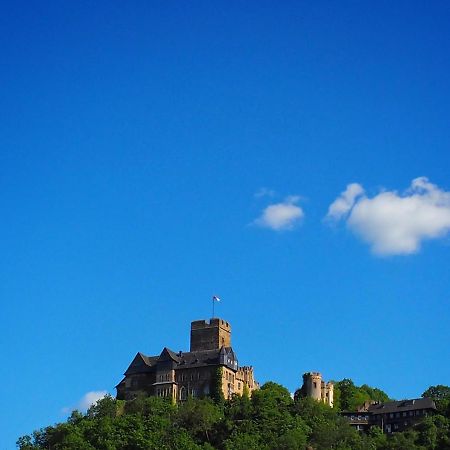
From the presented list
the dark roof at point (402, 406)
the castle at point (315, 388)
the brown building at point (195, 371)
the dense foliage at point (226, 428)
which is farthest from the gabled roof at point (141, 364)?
the dark roof at point (402, 406)

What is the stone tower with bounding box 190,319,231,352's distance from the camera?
14400cm

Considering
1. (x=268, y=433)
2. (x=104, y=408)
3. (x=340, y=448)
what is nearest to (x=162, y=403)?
(x=104, y=408)

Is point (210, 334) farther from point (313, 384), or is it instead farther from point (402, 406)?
point (402, 406)

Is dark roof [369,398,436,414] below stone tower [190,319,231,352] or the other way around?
below

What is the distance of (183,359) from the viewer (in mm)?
140625

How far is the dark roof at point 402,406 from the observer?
140 m

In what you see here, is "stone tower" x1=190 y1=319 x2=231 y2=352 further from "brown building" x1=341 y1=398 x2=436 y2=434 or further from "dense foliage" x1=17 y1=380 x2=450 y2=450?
"brown building" x1=341 y1=398 x2=436 y2=434

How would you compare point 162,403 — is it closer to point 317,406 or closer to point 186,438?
point 186,438

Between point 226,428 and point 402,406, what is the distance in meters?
30.8

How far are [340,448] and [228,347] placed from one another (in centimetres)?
2617

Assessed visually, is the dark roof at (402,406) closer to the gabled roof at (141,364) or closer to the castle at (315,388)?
the castle at (315,388)

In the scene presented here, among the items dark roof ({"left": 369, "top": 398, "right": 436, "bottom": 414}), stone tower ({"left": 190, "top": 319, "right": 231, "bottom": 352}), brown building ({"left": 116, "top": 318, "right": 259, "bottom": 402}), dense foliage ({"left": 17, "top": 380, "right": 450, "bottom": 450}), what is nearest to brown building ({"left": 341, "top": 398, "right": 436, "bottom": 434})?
dark roof ({"left": 369, "top": 398, "right": 436, "bottom": 414})

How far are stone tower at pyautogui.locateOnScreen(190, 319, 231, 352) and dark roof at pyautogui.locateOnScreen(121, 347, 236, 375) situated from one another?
2150 millimetres

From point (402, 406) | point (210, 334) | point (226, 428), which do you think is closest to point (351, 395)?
point (402, 406)
